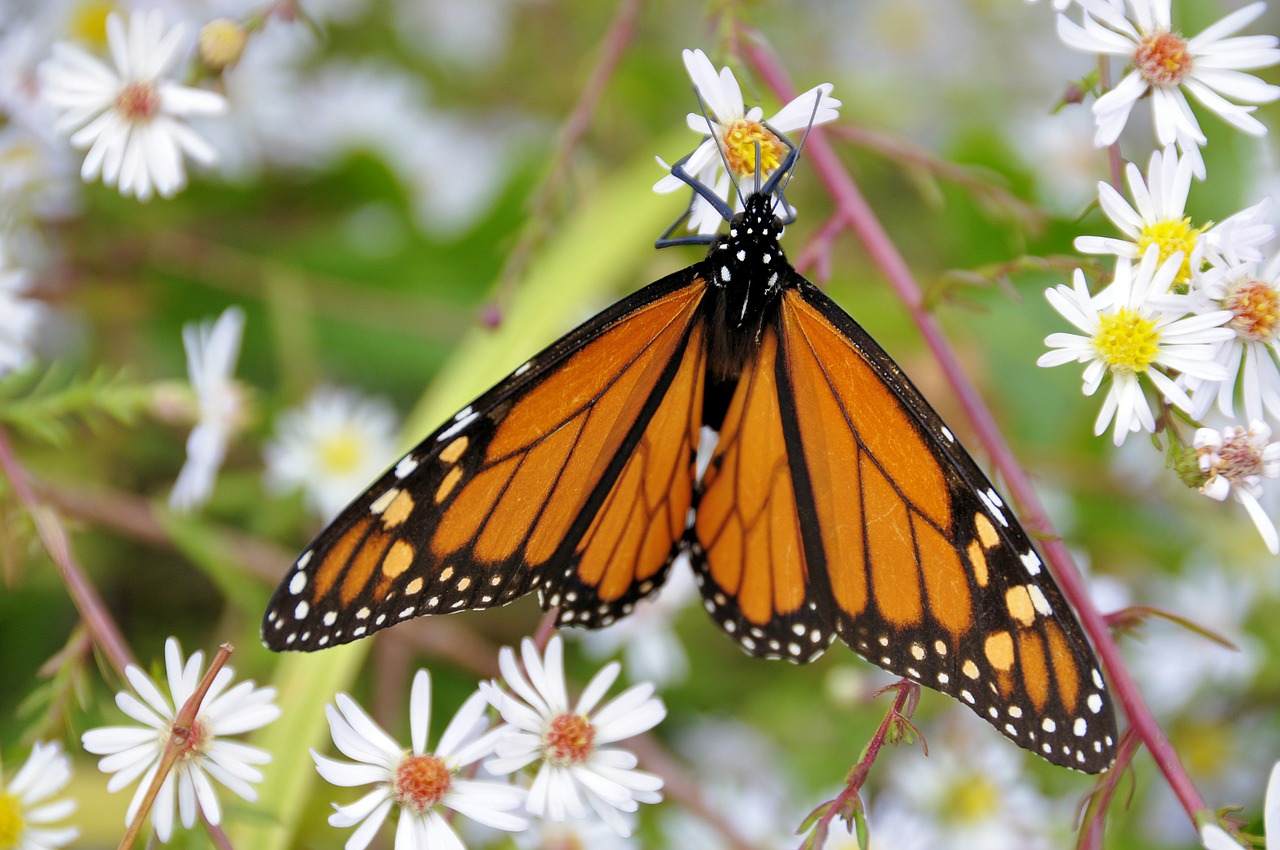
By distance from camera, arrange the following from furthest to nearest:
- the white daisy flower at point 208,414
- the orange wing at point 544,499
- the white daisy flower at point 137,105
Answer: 1. the white daisy flower at point 208,414
2. the white daisy flower at point 137,105
3. the orange wing at point 544,499

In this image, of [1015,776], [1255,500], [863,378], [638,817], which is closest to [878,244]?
[863,378]

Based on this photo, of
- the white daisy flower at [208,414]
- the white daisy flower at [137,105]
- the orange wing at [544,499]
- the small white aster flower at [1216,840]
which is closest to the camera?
the small white aster flower at [1216,840]

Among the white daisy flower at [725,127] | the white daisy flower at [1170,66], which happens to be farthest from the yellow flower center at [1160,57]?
the white daisy flower at [725,127]

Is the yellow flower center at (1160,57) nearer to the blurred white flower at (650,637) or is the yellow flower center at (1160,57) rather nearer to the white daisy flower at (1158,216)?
the white daisy flower at (1158,216)

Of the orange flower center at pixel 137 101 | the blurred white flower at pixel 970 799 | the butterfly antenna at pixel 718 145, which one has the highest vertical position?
the orange flower center at pixel 137 101

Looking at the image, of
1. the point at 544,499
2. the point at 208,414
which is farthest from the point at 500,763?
the point at 208,414
